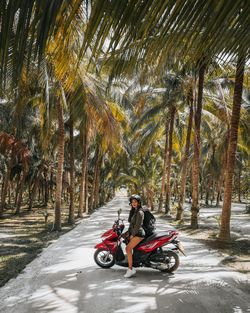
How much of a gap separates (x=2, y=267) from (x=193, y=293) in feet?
14.4

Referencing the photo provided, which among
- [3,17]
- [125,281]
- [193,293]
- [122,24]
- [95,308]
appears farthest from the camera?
[125,281]

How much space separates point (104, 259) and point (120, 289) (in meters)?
1.64

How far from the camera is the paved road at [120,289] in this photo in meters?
5.08

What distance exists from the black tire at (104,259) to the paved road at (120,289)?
125 millimetres

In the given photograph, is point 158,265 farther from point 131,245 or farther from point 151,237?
point 131,245

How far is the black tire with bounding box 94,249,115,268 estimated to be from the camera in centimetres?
750

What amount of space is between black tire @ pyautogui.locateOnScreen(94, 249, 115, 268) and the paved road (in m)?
0.12

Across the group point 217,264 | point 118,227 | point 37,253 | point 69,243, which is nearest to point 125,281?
point 118,227

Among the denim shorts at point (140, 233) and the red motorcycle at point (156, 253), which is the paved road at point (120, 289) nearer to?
the red motorcycle at point (156, 253)

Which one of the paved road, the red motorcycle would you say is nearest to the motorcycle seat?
the red motorcycle

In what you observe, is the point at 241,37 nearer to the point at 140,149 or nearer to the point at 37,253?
the point at 37,253

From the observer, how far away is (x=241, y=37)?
227 cm

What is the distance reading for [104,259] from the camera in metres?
7.57

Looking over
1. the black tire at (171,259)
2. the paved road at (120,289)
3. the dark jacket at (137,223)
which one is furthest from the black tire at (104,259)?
the black tire at (171,259)
